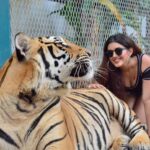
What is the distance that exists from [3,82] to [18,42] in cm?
28

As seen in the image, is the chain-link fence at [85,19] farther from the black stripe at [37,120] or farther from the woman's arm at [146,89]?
the black stripe at [37,120]

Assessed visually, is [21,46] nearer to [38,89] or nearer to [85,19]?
[38,89]

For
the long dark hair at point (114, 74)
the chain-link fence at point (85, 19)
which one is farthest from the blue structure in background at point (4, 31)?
the long dark hair at point (114, 74)

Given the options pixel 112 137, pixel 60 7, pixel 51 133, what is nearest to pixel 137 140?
pixel 112 137

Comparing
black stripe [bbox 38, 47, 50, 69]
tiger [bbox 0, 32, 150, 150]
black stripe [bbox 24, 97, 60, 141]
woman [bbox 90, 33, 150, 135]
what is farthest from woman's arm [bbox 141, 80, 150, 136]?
black stripe [bbox 38, 47, 50, 69]

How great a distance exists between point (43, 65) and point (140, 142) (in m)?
1.21

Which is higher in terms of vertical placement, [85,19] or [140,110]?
[85,19]

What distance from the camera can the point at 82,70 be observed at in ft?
12.3

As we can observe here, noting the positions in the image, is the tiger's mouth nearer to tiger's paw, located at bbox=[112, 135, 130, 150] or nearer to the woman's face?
tiger's paw, located at bbox=[112, 135, 130, 150]

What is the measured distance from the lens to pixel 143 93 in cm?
502

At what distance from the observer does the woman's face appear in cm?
495

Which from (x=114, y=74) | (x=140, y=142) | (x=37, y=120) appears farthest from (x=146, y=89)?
(x=37, y=120)

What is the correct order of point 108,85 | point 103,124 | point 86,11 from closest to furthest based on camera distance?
Result: 1. point 103,124
2. point 108,85
3. point 86,11

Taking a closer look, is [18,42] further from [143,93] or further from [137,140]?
[143,93]
